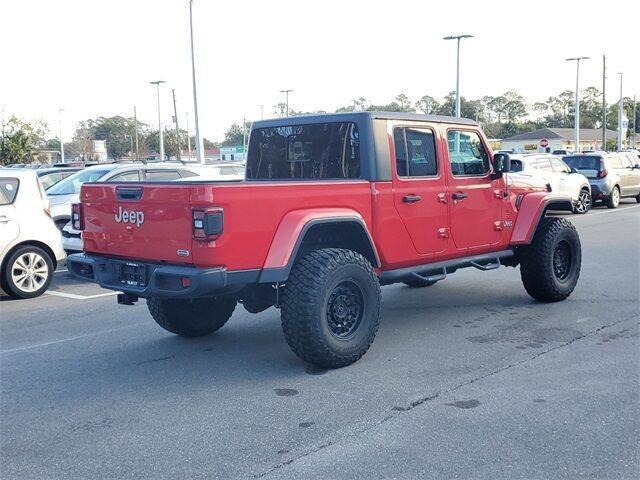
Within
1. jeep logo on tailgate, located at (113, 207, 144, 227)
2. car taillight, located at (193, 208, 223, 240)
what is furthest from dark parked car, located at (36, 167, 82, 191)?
car taillight, located at (193, 208, 223, 240)

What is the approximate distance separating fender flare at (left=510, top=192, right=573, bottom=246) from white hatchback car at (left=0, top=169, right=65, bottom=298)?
588cm

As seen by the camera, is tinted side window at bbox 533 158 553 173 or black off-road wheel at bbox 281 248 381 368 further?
tinted side window at bbox 533 158 553 173

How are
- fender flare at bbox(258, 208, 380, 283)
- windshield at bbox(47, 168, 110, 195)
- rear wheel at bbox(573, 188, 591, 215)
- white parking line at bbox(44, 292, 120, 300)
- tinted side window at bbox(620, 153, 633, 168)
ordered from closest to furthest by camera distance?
fender flare at bbox(258, 208, 380, 283)
white parking line at bbox(44, 292, 120, 300)
windshield at bbox(47, 168, 110, 195)
rear wheel at bbox(573, 188, 591, 215)
tinted side window at bbox(620, 153, 633, 168)

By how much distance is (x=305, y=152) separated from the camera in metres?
7.00

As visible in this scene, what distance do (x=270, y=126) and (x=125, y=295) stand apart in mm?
2259

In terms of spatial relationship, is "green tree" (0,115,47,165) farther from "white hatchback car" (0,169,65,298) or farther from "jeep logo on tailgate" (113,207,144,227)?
"jeep logo on tailgate" (113,207,144,227)

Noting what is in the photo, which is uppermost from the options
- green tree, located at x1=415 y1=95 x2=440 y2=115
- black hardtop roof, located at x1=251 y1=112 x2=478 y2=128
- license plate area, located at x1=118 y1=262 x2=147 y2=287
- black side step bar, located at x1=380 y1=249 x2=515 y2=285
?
green tree, located at x1=415 y1=95 x2=440 y2=115

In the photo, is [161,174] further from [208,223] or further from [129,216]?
[208,223]

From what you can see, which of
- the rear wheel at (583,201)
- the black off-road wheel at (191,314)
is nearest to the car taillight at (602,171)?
the rear wheel at (583,201)

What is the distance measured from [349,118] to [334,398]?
2.53 metres

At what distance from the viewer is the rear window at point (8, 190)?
31.1ft

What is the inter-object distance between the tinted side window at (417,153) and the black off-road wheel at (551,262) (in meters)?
1.86

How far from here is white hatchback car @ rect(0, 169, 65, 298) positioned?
9.40 meters

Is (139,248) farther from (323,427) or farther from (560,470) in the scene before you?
(560,470)
